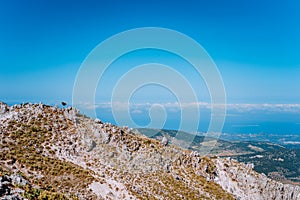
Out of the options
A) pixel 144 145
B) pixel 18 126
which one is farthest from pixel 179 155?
pixel 18 126

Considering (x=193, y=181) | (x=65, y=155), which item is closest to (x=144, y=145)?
(x=193, y=181)

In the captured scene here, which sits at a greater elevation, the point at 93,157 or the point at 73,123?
the point at 73,123

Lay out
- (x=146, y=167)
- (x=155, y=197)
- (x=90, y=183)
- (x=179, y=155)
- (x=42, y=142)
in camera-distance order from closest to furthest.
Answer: (x=90, y=183), (x=155, y=197), (x=42, y=142), (x=146, y=167), (x=179, y=155)

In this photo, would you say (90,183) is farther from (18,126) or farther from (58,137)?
(18,126)

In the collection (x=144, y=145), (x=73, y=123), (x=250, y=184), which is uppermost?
(x=73, y=123)

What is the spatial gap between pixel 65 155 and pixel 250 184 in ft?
152

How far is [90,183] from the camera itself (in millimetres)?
43188

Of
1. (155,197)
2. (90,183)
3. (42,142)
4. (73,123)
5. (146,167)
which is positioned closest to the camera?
(90,183)

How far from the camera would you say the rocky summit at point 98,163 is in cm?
4200

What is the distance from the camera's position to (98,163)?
163ft

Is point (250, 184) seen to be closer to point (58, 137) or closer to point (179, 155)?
point (179, 155)

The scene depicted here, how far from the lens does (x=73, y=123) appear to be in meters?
57.8

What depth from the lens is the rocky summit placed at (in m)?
42.0

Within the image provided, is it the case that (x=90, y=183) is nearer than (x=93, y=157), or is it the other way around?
(x=90, y=183)
